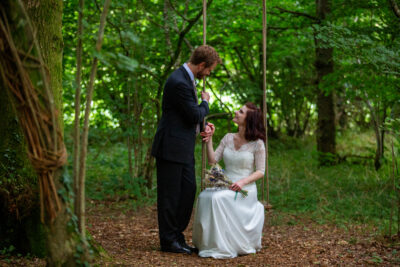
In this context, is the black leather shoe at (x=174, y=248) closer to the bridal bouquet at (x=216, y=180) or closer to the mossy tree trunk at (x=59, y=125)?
the bridal bouquet at (x=216, y=180)

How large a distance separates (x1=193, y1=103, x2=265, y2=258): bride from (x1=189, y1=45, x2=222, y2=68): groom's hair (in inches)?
24.1

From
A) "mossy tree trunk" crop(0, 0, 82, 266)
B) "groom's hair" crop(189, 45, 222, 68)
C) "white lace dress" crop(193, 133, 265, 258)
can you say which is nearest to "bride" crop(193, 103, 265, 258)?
"white lace dress" crop(193, 133, 265, 258)

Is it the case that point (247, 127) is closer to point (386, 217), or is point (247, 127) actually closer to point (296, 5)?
point (386, 217)

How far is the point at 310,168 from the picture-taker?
8.14 m

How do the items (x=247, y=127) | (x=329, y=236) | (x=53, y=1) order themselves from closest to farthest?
(x=53, y=1), (x=247, y=127), (x=329, y=236)

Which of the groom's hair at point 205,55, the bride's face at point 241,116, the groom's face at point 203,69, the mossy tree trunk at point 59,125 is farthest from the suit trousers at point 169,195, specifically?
the mossy tree trunk at point 59,125

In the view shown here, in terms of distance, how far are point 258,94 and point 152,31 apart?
3.26 meters

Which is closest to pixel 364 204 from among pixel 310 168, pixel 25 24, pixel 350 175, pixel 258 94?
pixel 350 175

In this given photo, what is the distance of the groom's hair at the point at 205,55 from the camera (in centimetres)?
356

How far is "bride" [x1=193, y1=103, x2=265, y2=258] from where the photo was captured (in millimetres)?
3727

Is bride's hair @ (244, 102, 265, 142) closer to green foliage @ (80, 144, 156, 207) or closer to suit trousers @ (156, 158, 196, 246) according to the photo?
suit trousers @ (156, 158, 196, 246)

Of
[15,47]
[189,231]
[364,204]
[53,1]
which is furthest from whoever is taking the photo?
[364,204]

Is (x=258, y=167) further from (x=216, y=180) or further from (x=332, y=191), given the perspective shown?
(x=332, y=191)

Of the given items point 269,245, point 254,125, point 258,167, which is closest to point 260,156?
point 258,167
